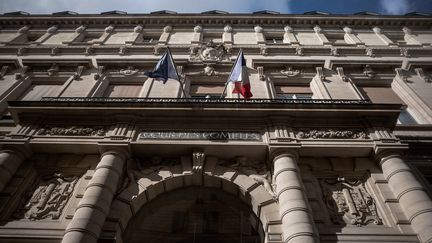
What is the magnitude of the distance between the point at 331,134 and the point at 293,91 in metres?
5.08

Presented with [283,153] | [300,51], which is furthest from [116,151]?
[300,51]

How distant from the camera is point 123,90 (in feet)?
55.0

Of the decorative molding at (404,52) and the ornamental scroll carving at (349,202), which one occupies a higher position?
the decorative molding at (404,52)

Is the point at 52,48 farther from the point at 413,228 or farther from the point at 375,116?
the point at 413,228

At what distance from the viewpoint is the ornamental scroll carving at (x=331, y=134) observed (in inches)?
472

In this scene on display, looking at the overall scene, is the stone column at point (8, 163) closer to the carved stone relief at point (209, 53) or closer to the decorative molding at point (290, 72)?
the carved stone relief at point (209, 53)

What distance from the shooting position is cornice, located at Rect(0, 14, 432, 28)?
23406mm

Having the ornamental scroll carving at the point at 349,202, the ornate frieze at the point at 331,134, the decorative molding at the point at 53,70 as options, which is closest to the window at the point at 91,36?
the decorative molding at the point at 53,70

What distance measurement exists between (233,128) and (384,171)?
5145 mm

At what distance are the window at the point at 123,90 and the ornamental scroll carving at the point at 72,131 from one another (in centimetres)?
408

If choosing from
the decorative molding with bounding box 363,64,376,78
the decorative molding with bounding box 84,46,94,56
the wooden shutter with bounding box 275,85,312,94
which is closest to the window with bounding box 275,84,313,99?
the wooden shutter with bounding box 275,85,312,94

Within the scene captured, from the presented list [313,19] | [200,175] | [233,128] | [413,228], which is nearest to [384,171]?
[413,228]

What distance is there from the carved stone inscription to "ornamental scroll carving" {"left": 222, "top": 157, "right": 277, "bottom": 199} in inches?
31.5

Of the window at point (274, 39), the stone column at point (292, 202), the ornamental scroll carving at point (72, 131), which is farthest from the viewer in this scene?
the window at point (274, 39)
